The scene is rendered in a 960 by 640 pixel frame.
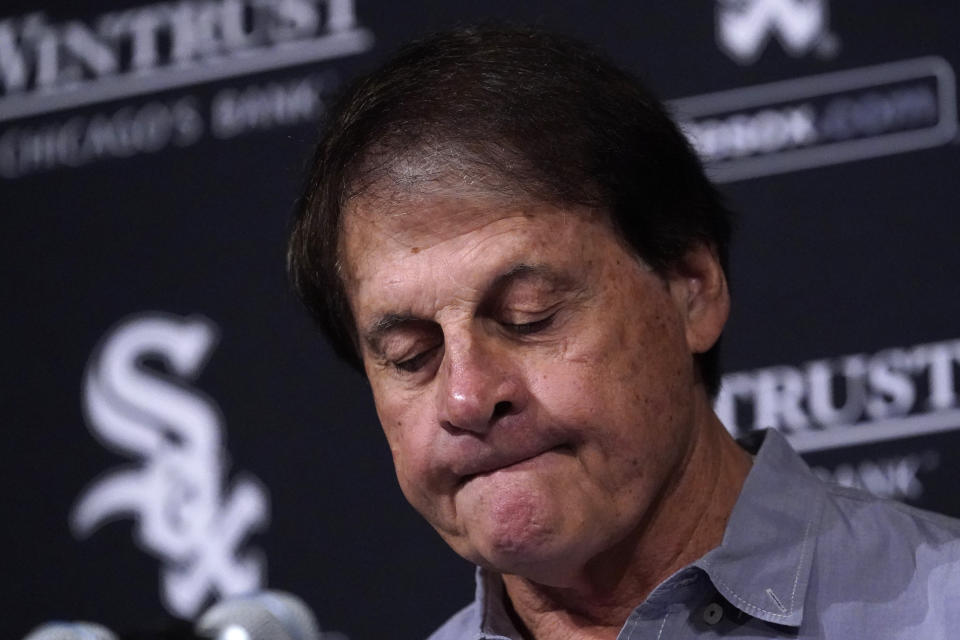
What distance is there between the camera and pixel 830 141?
2715 millimetres

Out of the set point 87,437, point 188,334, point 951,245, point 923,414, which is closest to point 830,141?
point 951,245

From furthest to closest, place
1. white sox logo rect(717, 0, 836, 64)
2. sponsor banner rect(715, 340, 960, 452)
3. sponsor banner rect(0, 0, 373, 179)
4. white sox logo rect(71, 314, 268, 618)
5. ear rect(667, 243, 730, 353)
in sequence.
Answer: sponsor banner rect(0, 0, 373, 179), white sox logo rect(71, 314, 268, 618), white sox logo rect(717, 0, 836, 64), sponsor banner rect(715, 340, 960, 452), ear rect(667, 243, 730, 353)

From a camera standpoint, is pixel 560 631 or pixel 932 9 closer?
pixel 560 631

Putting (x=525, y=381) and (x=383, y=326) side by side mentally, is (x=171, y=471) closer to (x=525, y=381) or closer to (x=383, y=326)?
(x=383, y=326)

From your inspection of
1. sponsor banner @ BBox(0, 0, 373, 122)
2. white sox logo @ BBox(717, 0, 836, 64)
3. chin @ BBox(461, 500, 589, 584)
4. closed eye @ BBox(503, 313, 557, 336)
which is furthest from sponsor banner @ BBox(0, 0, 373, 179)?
chin @ BBox(461, 500, 589, 584)

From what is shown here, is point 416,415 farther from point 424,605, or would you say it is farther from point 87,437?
point 87,437

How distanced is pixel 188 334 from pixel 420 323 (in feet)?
4.54

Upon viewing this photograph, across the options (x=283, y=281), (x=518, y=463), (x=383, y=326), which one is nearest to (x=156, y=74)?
(x=283, y=281)

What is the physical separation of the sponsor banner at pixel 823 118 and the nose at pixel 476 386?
0.93m

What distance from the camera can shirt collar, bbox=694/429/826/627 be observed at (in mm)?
1883

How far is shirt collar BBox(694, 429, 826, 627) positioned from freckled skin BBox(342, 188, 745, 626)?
4.3 inches

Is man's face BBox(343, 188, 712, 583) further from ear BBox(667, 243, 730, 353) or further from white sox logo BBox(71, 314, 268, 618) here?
white sox logo BBox(71, 314, 268, 618)

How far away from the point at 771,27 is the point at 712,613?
4.21 ft

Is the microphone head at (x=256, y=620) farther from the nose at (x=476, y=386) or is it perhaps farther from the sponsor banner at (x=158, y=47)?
the sponsor banner at (x=158, y=47)
